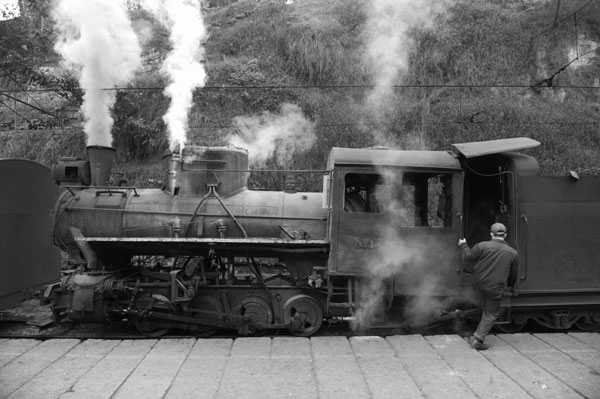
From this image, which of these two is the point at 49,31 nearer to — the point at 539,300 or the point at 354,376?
the point at 354,376

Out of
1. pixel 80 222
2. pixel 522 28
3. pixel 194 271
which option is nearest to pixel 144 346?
pixel 194 271

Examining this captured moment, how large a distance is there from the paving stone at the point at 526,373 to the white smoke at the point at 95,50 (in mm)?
7276

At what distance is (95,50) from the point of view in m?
8.77

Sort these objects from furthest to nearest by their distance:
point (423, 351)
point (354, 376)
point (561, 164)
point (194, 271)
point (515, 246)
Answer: point (561, 164) < point (194, 271) < point (515, 246) < point (423, 351) < point (354, 376)

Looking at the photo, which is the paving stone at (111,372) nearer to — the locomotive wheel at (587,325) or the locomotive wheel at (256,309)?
the locomotive wheel at (256,309)

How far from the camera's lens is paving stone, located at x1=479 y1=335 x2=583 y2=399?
156 inches

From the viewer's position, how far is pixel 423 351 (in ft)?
16.2

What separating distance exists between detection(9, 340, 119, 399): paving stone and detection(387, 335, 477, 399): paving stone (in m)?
3.39

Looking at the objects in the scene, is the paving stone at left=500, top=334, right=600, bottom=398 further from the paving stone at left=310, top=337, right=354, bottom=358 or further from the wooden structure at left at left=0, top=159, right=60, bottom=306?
the wooden structure at left at left=0, top=159, right=60, bottom=306

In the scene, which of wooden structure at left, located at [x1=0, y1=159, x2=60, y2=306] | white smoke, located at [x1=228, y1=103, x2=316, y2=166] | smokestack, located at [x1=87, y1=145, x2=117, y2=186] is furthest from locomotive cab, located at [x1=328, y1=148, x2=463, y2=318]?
white smoke, located at [x1=228, y1=103, x2=316, y2=166]

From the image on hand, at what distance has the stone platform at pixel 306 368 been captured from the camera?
398 cm

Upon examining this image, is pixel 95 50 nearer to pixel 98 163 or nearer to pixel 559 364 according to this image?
pixel 98 163

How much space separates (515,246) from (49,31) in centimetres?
1387

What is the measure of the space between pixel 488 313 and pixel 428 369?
123 cm
